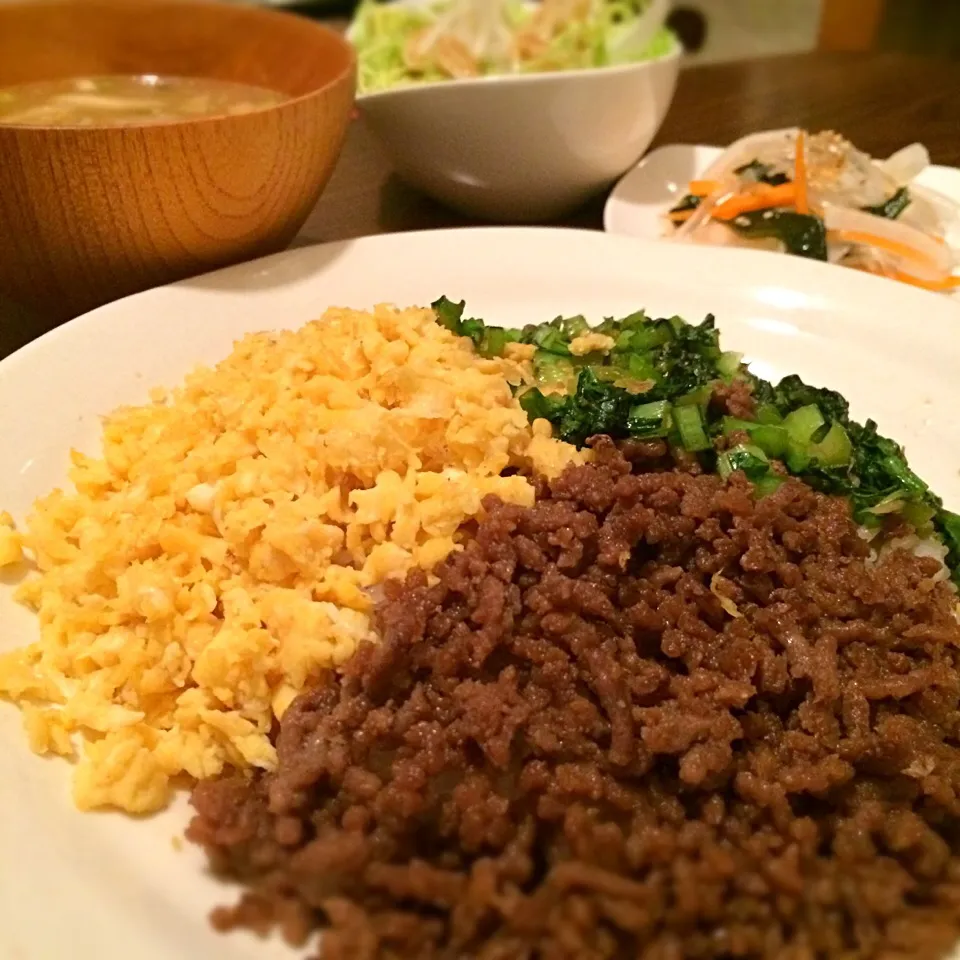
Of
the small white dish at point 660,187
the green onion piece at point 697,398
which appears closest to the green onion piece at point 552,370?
the green onion piece at point 697,398

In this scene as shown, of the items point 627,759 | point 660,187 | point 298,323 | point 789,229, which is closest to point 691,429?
point 627,759

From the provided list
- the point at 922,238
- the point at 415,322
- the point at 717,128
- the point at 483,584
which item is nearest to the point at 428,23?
the point at 717,128

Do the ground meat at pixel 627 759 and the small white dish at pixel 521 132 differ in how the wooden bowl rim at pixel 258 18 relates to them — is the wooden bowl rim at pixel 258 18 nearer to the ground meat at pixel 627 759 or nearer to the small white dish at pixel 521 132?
the small white dish at pixel 521 132

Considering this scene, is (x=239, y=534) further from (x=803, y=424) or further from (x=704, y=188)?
(x=704, y=188)

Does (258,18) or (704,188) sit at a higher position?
(258,18)

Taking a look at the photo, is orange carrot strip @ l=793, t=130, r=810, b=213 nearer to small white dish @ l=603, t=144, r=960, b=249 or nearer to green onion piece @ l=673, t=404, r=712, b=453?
small white dish @ l=603, t=144, r=960, b=249

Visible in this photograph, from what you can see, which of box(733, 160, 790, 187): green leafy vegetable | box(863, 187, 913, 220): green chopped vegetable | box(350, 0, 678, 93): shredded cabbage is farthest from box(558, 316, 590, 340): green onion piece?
box(350, 0, 678, 93): shredded cabbage
